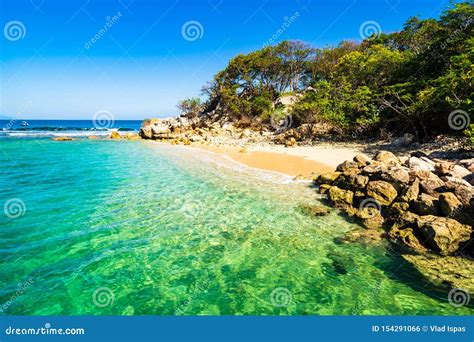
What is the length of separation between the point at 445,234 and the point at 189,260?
724 cm

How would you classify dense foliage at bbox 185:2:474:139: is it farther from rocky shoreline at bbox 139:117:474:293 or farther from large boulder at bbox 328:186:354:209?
large boulder at bbox 328:186:354:209

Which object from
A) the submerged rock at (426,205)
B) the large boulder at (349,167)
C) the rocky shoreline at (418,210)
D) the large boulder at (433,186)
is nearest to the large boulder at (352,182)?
the rocky shoreline at (418,210)

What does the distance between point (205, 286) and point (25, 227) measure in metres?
7.20

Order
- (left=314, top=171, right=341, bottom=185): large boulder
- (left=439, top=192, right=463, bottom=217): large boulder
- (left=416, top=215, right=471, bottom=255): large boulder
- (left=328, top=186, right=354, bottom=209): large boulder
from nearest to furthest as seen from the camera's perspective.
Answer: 1. (left=416, top=215, right=471, bottom=255): large boulder
2. (left=439, top=192, right=463, bottom=217): large boulder
3. (left=328, top=186, right=354, bottom=209): large boulder
4. (left=314, top=171, right=341, bottom=185): large boulder

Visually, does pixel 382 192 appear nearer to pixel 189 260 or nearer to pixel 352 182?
pixel 352 182

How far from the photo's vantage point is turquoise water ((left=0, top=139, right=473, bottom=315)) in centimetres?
631

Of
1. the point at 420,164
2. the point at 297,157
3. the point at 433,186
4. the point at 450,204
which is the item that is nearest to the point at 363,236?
the point at 450,204

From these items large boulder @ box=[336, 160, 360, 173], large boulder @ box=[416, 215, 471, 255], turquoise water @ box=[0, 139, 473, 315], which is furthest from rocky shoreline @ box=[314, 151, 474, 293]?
turquoise water @ box=[0, 139, 473, 315]

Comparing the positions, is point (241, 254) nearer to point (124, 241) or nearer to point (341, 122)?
point (124, 241)

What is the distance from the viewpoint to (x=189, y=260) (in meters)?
8.09

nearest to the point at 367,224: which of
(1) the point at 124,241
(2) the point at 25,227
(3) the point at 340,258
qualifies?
(3) the point at 340,258

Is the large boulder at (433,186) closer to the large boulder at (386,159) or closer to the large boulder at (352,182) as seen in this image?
the large boulder at (352,182)

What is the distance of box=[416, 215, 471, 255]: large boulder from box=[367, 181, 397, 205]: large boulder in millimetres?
2565

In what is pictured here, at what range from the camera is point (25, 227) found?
9.95 meters
